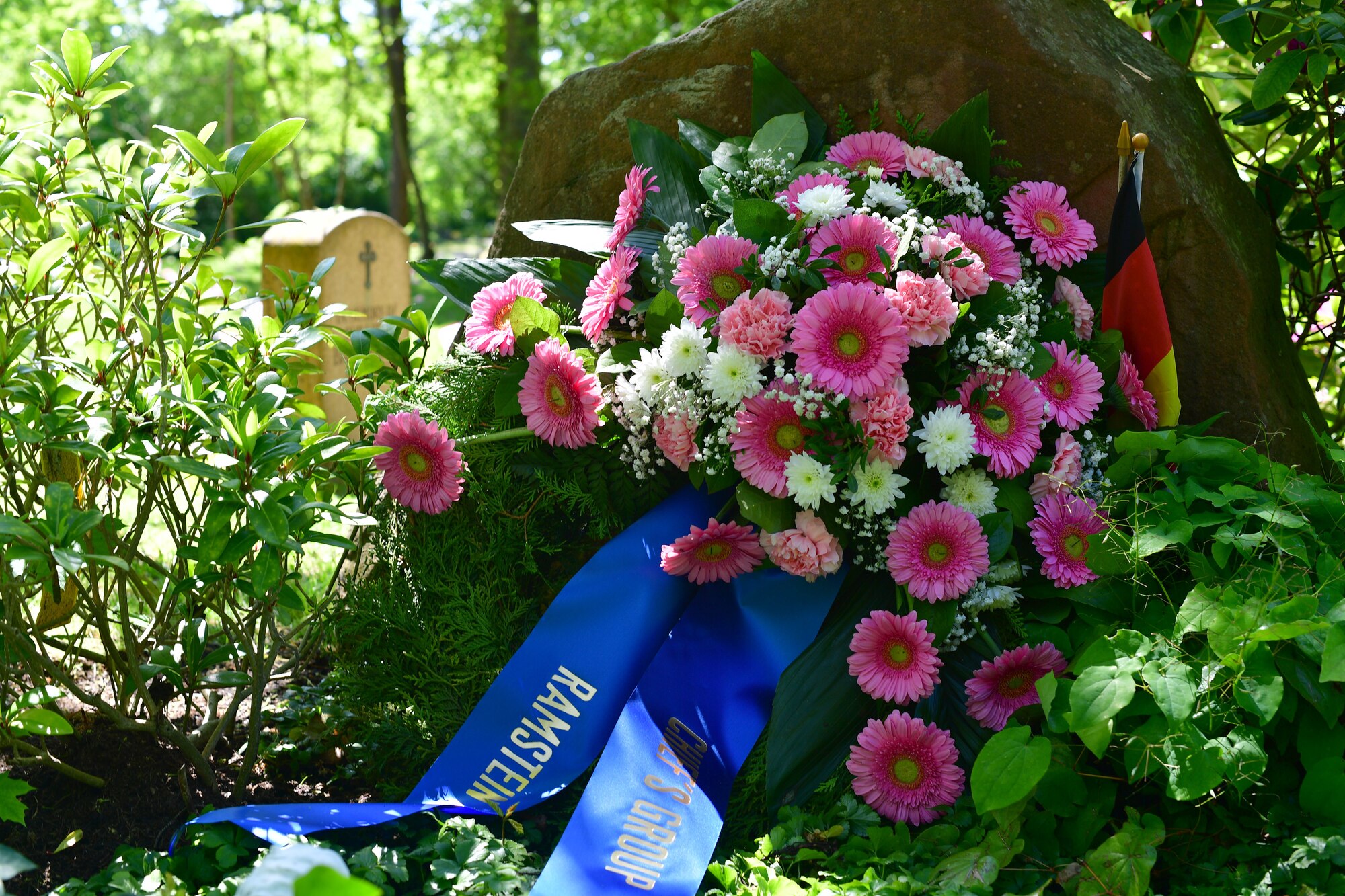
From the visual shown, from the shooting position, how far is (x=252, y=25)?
1192cm

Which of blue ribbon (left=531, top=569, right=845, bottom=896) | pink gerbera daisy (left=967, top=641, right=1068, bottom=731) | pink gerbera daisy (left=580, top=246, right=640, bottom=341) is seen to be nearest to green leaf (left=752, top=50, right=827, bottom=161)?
pink gerbera daisy (left=580, top=246, right=640, bottom=341)

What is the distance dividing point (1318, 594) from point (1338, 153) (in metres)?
1.91

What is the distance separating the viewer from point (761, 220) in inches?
87.5

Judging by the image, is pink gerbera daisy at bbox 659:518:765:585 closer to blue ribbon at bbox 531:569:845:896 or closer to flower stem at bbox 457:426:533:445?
blue ribbon at bbox 531:569:845:896

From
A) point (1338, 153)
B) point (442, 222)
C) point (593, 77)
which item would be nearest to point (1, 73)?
point (442, 222)

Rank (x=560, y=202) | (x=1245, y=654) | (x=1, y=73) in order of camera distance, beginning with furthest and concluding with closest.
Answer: (x=1, y=73) < (x=560, y=202) < (x=1245, y=654)

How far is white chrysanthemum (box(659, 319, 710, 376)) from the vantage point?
2.11 meters

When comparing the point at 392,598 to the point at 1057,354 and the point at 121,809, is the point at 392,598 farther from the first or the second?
the point at 1057,354

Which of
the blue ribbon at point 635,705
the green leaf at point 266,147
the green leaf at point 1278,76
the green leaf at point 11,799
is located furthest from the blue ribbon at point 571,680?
the green leaf at point 1278,76

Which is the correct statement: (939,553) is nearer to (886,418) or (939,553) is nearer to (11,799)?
(886,418)

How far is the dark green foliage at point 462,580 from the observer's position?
232 centimetres

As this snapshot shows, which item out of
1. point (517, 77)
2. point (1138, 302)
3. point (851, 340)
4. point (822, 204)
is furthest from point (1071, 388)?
point (517, 77)

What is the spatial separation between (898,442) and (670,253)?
68cm

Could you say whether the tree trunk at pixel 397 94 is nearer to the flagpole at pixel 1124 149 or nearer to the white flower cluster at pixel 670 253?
the white flower cluster at pixel 670 253
